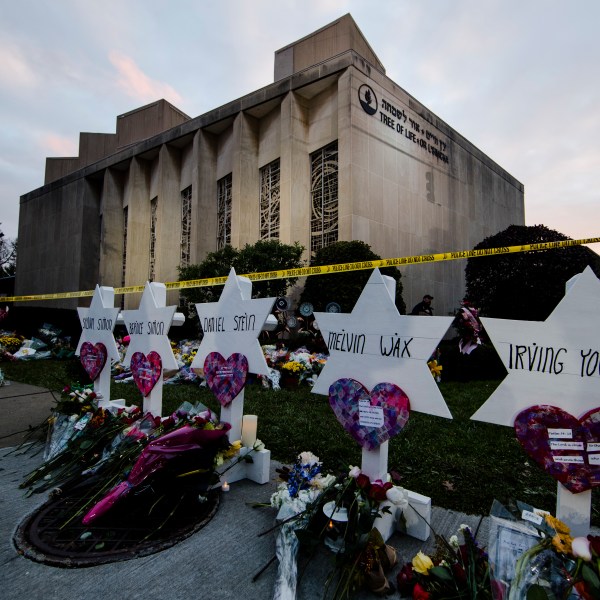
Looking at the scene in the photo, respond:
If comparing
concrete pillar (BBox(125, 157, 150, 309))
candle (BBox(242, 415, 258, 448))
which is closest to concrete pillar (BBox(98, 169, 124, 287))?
concrete pillar (BBox(125, 157, 150, 309))

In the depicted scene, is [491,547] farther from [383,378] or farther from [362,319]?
[362,319]

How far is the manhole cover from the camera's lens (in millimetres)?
2059

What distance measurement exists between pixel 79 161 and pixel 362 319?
96.4ft

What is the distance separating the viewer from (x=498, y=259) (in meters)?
10.5

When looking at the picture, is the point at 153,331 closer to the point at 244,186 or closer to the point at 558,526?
the point at 558,526

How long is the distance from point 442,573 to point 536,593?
0.45m

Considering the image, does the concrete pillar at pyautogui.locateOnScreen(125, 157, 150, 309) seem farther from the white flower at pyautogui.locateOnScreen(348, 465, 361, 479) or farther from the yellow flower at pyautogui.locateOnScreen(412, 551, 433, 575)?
the yellow flower at pyautogui.locateOnScreen(412, 551, 433, 575)

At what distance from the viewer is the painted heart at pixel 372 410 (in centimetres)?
223

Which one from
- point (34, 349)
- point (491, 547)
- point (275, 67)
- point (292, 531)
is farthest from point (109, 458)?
point (275, 67)

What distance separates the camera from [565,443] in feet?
5.67

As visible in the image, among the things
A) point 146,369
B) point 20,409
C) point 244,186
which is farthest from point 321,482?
point 244,186

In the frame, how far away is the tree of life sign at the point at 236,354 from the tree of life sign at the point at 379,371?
63 cm

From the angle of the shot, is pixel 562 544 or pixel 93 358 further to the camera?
pixel 93 358

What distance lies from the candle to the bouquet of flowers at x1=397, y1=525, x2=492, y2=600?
155cm
